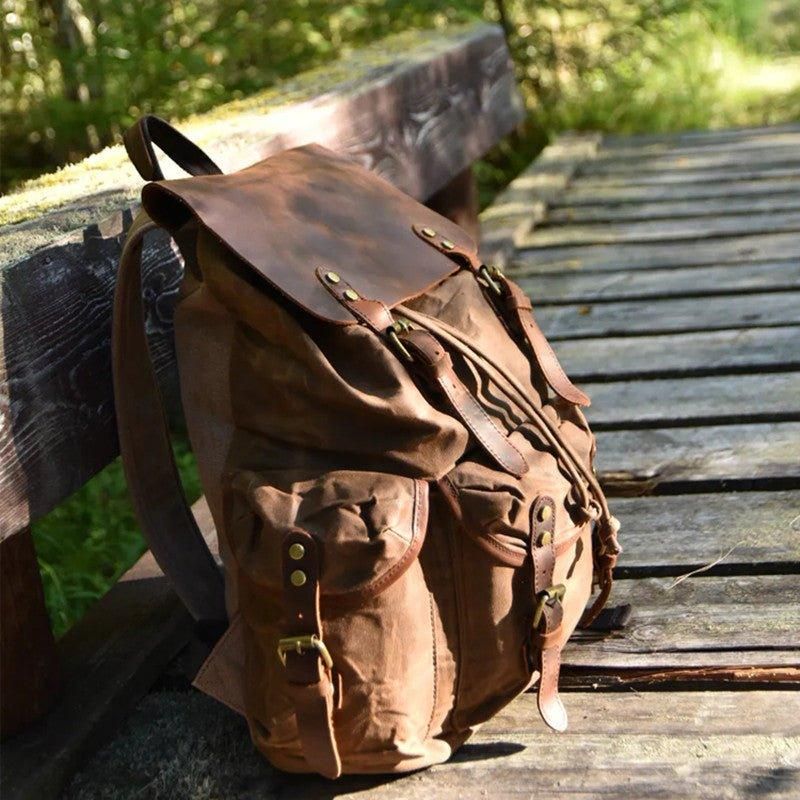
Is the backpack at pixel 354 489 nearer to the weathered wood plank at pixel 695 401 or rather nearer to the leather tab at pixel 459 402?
the leather tab at pixel 459 402

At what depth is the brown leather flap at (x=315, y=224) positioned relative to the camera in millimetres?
1624

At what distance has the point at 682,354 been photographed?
10.1 ft

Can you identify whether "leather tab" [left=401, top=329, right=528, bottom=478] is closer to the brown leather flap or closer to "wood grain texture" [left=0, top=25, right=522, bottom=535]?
the brown leather flap

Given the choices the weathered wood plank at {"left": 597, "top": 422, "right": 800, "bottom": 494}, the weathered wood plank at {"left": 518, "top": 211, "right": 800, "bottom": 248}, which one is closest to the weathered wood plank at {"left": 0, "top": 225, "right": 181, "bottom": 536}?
the weathered wood plank at {"left": 597, "top": 422, "right": 800, "bottom": 494}

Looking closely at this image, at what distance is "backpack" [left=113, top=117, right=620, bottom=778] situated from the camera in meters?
1.50

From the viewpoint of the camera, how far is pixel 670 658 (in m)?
1.83

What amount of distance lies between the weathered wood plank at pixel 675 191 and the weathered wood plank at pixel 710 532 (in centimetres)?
253

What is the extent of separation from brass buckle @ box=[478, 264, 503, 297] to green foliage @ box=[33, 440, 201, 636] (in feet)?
4.73

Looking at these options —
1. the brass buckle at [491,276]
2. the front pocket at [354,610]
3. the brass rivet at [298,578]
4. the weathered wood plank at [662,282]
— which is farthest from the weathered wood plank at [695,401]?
the brass rivet at [298,578]

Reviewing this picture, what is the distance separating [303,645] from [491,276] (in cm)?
76

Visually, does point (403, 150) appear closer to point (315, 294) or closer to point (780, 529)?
point (780, 529)

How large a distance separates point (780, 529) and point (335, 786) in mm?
976

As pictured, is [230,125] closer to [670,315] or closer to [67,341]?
[67,341]

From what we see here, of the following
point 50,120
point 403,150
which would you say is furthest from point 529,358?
point 50,120
